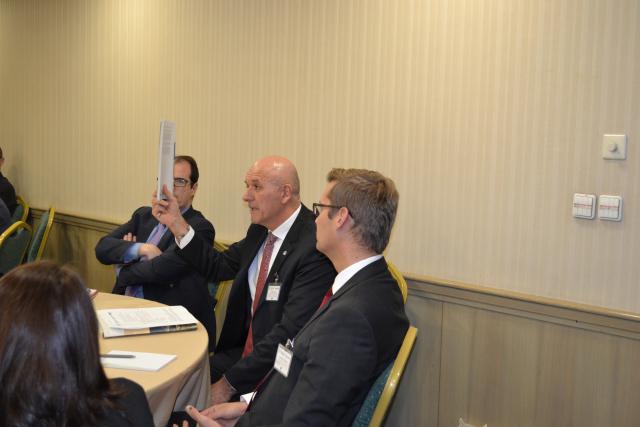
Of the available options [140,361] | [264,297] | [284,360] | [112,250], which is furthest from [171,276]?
[284,360]

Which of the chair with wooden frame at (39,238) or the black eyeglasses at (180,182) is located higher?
the black eyeglasses at (180,182)

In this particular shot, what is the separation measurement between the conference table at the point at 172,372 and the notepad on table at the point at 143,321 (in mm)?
31

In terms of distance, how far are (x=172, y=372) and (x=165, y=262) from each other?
4.08 ft

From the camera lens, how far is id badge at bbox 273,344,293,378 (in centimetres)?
192

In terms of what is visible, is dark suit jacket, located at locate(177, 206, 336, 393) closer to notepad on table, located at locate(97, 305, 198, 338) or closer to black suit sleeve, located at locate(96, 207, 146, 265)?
notepad on table, located at locate(97, 305, 198, 338)

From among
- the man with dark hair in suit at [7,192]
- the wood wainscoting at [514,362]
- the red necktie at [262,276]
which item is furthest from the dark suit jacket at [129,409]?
the man with dark hair in suit at [7,192]

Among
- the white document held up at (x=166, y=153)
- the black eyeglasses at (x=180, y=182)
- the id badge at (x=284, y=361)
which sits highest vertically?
the white document held up at (x=166, y=153)

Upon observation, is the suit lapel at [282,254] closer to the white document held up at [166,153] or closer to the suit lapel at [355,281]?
the white document held up at [166,153]

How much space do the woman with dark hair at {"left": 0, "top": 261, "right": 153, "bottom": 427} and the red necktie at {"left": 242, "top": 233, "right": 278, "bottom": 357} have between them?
1618mm

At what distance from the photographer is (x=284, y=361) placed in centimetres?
196

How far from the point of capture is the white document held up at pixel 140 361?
6.93 feet

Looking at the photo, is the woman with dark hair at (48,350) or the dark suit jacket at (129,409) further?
the dark suit jacket at (129,409)

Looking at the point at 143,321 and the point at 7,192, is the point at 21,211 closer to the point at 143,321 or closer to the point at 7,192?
the point at 7,192

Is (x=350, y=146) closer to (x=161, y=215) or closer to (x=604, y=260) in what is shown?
(x=161, y=215)
